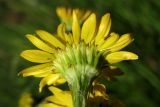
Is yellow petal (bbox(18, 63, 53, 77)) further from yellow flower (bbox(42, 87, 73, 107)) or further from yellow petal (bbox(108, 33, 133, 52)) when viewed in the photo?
yellow petal (bbox(108, 33, 133, 52))

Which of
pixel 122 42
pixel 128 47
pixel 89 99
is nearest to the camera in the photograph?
pixel 122 42

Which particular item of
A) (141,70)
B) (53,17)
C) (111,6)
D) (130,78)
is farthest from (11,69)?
(141,70)

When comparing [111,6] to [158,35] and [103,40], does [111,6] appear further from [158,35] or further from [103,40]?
[103,40]

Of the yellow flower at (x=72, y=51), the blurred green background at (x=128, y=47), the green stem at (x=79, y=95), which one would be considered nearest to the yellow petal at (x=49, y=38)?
the yellow flower at (x=72, y=51)

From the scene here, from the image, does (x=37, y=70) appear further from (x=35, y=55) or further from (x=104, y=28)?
(x=104, y=28)

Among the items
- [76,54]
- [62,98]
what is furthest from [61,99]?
[76,54]

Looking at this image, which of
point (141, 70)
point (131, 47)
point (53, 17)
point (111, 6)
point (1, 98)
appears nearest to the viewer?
point (141, 70)

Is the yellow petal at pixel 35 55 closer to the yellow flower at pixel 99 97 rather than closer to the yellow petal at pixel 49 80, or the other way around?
the yellow petal at pixel 49 80
